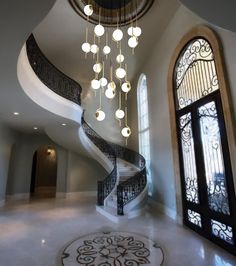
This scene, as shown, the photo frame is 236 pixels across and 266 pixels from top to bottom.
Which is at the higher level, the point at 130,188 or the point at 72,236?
the point at 130,188

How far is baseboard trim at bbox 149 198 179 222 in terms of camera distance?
4.89 metres

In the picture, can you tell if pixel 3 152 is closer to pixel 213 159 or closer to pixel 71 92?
pixel 71 92

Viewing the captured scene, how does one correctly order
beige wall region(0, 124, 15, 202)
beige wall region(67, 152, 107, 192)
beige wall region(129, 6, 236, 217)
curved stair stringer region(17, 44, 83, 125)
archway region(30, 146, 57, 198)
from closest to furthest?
curved stair stringer region(17, 44, 83, 125), beige wall region(129, 6, 236, 217), beige wall region(0, 124, 15, 202), beige wall region(67, 152, 107, 192), archway region(30, 146, 57, 198)

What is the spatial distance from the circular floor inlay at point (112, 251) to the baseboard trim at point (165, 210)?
5.26 ft

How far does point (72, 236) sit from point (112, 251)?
1098mm

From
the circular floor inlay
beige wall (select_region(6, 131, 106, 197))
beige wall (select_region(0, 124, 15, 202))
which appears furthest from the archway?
the circular floor inlay

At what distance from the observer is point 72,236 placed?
12.3ft

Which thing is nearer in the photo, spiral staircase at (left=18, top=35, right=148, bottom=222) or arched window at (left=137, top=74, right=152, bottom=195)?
spiral staircase at (left=18, top=35, right=148, bottom=222)

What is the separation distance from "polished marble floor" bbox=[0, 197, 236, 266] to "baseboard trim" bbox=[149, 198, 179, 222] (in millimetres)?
163

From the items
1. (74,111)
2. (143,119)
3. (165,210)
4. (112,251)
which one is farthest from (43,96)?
(165,210)

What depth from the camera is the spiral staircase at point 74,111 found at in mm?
4332

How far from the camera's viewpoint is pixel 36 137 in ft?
31.2

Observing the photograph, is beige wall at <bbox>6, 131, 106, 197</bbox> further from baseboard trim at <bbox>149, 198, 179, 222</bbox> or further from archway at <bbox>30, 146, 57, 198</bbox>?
baseboard trim at <bbox>149, 198, 179, 222</bbox>

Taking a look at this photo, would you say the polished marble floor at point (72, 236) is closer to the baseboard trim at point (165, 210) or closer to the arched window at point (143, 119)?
the baseboard trim at point (165, 210)
